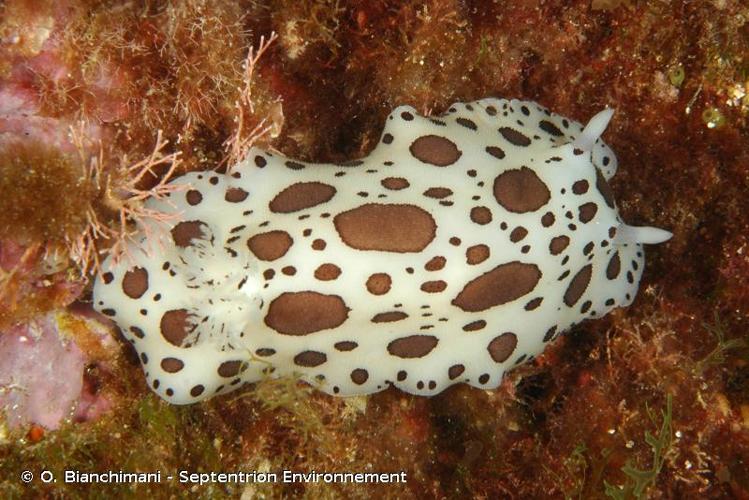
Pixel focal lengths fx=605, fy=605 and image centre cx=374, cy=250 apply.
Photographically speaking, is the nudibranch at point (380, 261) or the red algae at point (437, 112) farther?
the nudibranch at point (380, 261)

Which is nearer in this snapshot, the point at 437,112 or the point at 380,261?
the point at 380,261

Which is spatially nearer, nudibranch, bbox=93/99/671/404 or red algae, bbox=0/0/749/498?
red algae, bbox=0/0/749/498

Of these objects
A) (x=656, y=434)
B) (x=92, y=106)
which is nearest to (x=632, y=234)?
(x=656, y=434)

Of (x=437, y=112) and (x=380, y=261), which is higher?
(x=437, y=112)
